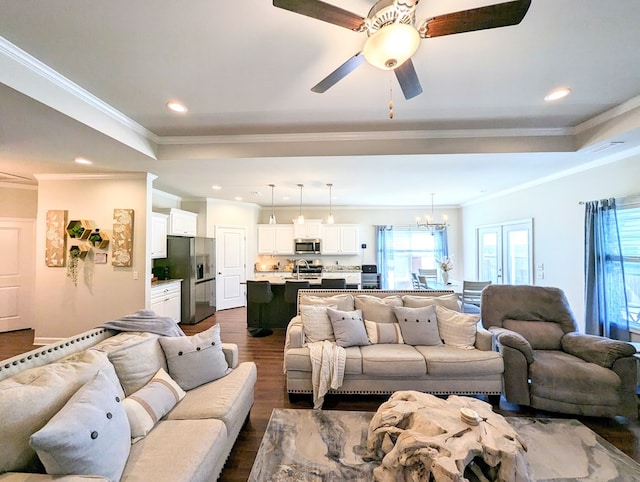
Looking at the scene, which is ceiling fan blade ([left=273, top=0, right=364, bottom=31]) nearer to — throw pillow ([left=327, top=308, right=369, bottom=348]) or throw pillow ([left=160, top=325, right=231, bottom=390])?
throw pillow ([left=160, top=325, right=231, bottom=390])

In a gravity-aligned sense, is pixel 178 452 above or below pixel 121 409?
below

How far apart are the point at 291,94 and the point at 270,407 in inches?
116

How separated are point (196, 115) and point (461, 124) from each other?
292 centimetres

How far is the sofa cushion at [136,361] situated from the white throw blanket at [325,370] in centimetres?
128

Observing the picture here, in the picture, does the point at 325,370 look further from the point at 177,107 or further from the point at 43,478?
the point at 177,107

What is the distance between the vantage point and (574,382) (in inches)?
92.2

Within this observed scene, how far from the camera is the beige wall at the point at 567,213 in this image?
11.3 feet

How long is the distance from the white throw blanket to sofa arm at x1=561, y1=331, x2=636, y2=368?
226 centimetres

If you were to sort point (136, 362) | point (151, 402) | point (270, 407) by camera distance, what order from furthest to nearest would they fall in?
point (270, 407)
point (136, 362)
point (151, 402)

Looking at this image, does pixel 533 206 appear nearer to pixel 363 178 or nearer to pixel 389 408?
pixel 363 178

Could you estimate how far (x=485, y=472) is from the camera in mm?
1618

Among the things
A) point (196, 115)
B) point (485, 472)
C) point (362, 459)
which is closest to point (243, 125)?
point (196, 115)

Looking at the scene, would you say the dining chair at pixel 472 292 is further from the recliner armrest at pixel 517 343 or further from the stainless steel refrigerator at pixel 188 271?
the stainless steel refrigerator at pixel 188 271

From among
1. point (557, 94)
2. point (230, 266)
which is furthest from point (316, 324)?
point (230, 266)
